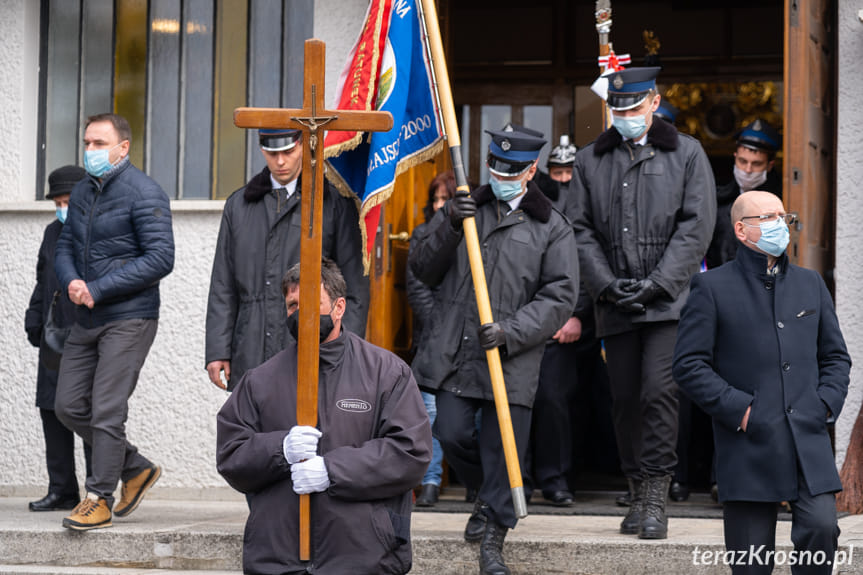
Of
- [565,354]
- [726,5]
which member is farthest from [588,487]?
[726,5]

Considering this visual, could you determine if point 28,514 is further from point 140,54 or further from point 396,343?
point 140,54

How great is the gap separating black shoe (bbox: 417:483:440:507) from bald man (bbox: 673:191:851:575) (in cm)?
265

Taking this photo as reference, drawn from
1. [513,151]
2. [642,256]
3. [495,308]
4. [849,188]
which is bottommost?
[495,308]

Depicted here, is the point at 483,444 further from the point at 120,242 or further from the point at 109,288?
the point at 120,242

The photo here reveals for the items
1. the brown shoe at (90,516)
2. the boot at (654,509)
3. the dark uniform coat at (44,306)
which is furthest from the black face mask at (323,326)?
the dark uniform coat at (44,306)

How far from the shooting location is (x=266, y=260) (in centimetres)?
567

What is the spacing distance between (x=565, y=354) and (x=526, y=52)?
3253 millimetres

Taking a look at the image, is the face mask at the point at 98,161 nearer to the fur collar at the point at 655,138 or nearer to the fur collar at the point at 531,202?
the fur collar at the point at 531,202

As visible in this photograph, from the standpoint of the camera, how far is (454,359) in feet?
18.1

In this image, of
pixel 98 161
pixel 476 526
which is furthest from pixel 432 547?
pixel 98 161

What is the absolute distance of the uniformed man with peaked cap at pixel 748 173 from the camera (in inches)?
270

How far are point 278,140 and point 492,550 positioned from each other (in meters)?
2.01

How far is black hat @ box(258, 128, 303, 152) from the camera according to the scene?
558cm

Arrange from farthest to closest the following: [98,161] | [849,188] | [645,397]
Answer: [849,188]
[98,161]
[645,397]
